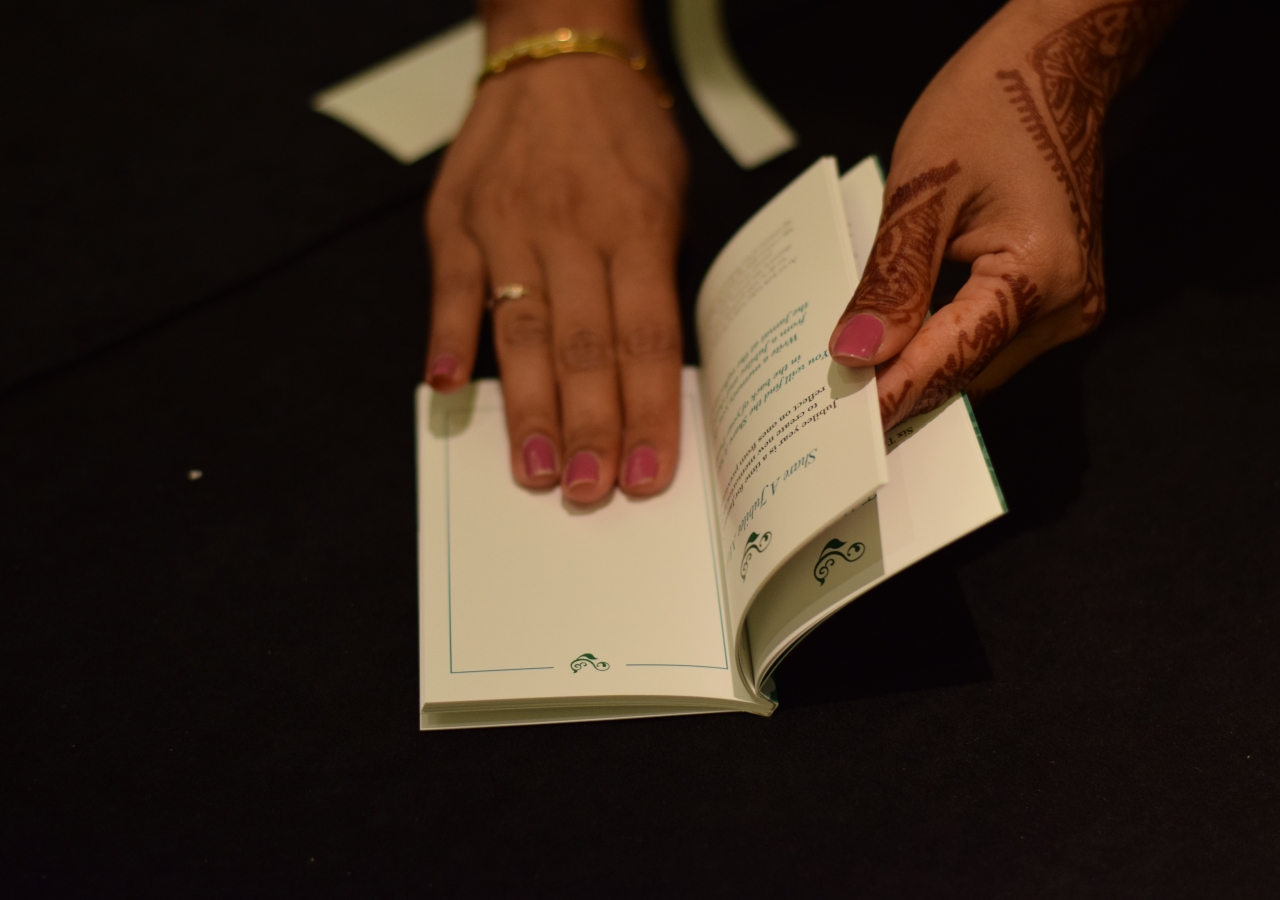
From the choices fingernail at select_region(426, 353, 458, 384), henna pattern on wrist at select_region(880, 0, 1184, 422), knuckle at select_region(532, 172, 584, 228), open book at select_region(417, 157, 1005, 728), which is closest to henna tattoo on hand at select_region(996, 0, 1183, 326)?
henna pattern on wrist at select_region(880, 0, 1184, 422)

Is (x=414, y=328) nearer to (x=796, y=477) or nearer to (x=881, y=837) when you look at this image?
(x=796, y=477)

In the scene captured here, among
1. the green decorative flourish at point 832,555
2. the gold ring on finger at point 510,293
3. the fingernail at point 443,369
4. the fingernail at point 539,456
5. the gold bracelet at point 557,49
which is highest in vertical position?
the gold bracelet at point 557,49

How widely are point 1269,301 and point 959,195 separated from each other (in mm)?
413

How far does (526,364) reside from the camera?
30.8 inches

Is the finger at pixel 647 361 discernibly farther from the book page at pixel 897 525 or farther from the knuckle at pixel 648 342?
the book page at pixel 897 525

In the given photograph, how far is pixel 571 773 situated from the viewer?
651mm

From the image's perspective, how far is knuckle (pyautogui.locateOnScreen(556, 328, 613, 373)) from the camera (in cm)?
78

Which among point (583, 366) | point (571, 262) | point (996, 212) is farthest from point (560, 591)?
point (996, 212)

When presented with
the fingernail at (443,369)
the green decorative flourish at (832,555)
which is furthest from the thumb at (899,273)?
the fingernail at (443,369)

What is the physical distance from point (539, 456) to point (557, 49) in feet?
1.52

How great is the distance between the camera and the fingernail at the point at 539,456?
735 mm

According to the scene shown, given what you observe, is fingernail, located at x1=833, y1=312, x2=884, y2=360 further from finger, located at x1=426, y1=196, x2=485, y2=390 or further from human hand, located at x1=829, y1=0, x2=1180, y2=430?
finger, located at x1=426, y1=196, x2=485, y2=390

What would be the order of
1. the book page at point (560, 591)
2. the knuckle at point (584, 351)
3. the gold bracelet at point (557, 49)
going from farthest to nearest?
the gold bracelet at point (557, 49) < the knuckle at point (584, 351) < the book page at point (560, 591)

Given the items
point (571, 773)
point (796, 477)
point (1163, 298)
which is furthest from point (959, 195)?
point (571, 773)
